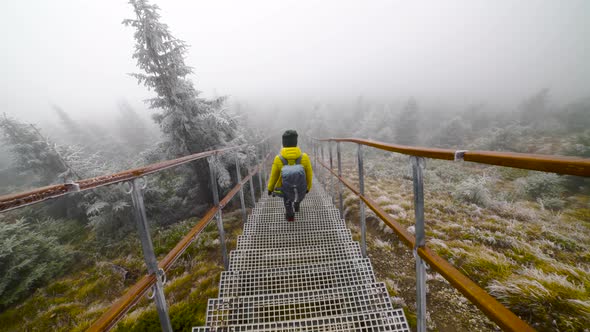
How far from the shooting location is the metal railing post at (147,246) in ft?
5.05

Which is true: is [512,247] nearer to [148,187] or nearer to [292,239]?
[292,239]

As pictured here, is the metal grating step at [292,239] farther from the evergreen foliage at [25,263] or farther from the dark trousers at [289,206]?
the evergreen foliage at [25,263]

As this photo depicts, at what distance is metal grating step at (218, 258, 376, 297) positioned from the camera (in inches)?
113


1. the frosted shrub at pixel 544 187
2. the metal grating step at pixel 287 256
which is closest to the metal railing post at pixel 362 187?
the metal grating step at pixel 287 256

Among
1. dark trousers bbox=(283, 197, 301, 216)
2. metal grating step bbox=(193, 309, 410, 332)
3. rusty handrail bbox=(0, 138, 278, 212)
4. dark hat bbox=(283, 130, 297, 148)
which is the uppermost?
rusty handrail bbox=(0, 138, 278, 212)

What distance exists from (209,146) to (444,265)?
9.71 m

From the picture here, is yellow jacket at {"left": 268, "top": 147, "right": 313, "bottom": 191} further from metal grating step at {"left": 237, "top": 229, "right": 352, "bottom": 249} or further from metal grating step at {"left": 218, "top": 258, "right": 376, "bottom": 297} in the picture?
metal grating step at {"left": 218, "top": 258, "right": 376, "bottom": 297}

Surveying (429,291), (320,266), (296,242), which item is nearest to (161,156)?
(296,242)

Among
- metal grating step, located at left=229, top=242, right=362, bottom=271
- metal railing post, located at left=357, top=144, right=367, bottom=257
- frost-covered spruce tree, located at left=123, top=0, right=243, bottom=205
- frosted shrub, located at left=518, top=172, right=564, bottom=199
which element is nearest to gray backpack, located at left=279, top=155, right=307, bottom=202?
metal grating step, located at left=229, top=242, right=362, bottom=271

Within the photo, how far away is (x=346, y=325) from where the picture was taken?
7.41ft

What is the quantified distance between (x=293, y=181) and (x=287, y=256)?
1317 mm

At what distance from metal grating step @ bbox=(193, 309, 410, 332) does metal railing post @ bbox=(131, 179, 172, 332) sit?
2.10ft

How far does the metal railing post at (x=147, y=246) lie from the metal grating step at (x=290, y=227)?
85.9 inches

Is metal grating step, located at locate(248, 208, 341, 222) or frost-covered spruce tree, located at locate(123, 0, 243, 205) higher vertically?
frost-covered spruce tree, located at locate(123, 0, 243, 205)
